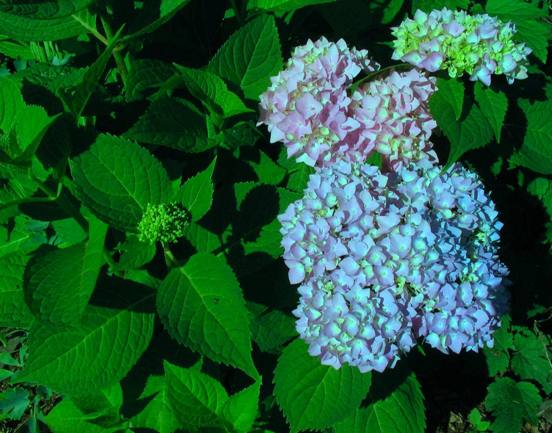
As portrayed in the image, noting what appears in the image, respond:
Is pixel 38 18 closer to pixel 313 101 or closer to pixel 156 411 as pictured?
pixel 313 101

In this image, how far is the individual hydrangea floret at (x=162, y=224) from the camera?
185 centimetres

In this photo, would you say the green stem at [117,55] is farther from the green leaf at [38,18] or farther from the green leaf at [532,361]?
the green leaf at [532,361]

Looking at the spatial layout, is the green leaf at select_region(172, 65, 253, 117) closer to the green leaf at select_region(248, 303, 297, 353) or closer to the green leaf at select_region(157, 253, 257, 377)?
the green leaf at select_region(157, 253, 257, 377)

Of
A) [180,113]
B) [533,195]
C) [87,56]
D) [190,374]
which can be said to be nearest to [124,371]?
[190,374]

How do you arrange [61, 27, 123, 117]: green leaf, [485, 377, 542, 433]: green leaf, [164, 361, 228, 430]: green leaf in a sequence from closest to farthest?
[61, 27, 123, 117]: green leaf
[164, 361, 228, 430]: green leaf
[485, 377, 542, 433]: green leaf

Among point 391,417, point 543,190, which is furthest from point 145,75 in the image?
point 543,190

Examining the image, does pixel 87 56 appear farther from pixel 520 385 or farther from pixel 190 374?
pixel 520 385

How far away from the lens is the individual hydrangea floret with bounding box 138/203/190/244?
1851mm

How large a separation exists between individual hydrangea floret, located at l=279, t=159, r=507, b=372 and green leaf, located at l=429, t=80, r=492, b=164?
0.44ft

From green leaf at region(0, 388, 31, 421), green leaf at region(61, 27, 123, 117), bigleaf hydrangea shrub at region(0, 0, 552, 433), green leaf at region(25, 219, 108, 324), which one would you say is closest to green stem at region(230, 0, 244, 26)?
bigleaf hydrangea shrub at region(0, 0, 552, 433)

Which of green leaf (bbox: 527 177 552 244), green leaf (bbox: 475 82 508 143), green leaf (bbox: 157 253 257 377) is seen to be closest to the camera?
green leaf (bbox: 157 253 257 377)

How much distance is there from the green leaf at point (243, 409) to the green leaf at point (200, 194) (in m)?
0.56

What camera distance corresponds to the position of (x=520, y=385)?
307cm

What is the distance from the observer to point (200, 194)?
193cm
